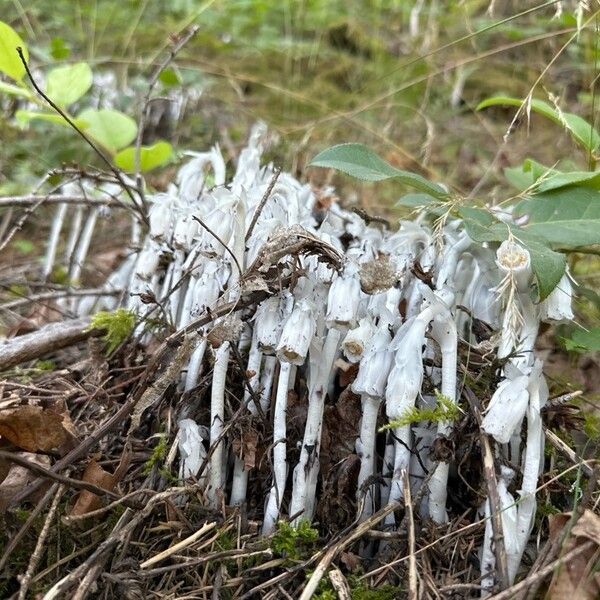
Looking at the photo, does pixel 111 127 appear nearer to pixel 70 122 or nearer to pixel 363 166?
A: pixel 70 122

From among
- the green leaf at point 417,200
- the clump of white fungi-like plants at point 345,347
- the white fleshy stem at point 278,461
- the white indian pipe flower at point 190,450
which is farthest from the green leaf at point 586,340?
the white indian pipe flower at point 190,450

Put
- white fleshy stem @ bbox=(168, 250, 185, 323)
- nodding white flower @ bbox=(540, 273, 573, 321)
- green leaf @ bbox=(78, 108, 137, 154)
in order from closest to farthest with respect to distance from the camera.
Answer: nodding white flower @ bbox=(540, 273, 573, 321) → white fleshy stem @ bbox=(168, 250, 185, 323) → green leaf @ bbox=(78, 108, 137, 154)

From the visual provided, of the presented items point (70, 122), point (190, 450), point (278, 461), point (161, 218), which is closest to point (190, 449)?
point (190, 450)

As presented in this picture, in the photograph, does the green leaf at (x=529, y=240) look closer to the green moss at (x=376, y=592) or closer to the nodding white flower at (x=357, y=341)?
the nodding white flower at (x=357, y=341)

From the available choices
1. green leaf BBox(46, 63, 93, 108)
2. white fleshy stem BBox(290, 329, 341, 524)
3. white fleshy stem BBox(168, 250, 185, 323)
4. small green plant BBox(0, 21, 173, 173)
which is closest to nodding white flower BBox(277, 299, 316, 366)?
white fleshy stem BBox(290, 329, 341, 524)

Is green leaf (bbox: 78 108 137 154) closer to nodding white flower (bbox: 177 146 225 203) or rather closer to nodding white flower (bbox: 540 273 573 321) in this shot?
nodding white flower (bbox: 177 146 225 203)

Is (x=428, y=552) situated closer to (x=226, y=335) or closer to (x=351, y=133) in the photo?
(x=226, y=335)
